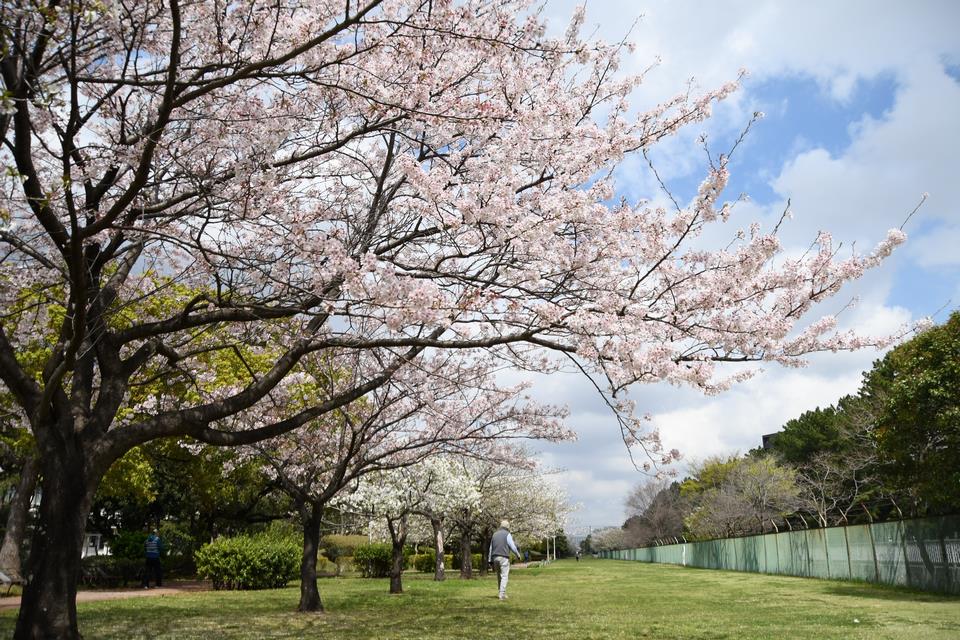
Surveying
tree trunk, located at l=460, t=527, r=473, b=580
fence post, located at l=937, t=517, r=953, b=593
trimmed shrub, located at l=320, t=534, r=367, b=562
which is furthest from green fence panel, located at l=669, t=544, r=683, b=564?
fence post, located at l=937, t=517, r=953, b=593

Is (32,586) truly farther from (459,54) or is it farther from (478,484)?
(478,484)

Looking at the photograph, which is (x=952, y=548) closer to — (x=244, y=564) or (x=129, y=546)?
(x=244, y=564)

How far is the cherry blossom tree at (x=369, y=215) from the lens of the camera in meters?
5.74

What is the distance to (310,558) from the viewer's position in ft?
38.6

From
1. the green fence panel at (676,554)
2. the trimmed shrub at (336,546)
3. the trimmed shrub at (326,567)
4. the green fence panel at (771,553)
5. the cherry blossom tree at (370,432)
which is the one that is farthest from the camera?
the green fence panel at (676,554)

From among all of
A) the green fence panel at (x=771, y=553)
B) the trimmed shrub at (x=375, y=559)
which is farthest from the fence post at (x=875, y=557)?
the trimmed shrub at (x=375, y=559)

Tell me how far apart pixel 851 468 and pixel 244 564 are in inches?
1164

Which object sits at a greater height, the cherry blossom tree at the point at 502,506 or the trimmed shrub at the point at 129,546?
the cherry blossom tree at the point at 502,506

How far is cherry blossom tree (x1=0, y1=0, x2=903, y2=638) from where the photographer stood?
18.8ft

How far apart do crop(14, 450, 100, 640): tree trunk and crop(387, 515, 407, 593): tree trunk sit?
36.5ft

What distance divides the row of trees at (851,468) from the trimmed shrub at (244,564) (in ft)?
53.6

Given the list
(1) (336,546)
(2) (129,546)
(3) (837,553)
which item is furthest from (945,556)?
(1) (336,546)

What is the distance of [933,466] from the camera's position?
1414 cm

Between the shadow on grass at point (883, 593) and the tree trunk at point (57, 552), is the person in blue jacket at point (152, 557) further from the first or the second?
the shadow on grass at point (883, 593)
